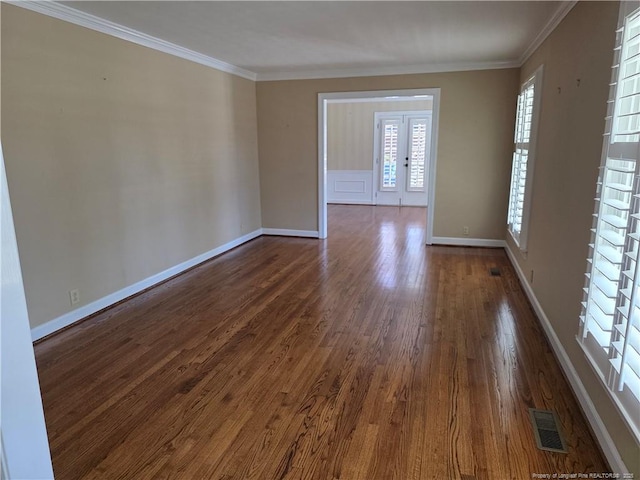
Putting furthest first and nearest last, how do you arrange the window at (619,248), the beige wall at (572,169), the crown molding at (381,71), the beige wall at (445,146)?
1. the beige wall at (445,146)
2. the crown molding at (381,71)
3. the beige wall at (572,169)
4. the window at (619,248)

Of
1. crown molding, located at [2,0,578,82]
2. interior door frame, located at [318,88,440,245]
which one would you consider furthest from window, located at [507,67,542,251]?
interior door frame, located at [318,88,440,245]

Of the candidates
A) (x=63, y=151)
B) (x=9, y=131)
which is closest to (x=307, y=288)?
(x=63, y=151)

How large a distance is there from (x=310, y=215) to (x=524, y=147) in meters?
3.23

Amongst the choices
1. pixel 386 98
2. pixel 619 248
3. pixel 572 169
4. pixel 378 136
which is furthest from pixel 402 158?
pixel 619 248

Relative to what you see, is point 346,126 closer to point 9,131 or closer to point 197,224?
point 197,224

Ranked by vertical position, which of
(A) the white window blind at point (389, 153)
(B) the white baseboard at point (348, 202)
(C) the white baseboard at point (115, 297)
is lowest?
(C) the white baseboard at point (115, 297)

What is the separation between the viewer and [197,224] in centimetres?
507

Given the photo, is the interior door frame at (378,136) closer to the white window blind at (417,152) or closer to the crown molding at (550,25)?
the white window blind at (417,152)

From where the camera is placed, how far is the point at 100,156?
3557 mm

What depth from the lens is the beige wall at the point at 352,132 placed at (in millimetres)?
9547

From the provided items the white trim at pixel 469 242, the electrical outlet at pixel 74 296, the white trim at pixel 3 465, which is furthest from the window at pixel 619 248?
the white trim at pixel 469 242

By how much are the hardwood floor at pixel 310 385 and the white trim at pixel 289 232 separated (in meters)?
2.23

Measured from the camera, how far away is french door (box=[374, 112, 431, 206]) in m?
9.36

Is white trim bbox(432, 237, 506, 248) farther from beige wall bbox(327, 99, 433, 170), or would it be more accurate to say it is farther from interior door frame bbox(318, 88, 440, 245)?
beige wall bbox(327, 99, 433, 170)
